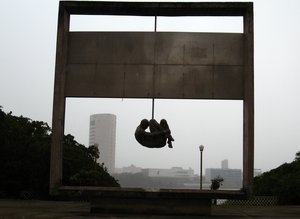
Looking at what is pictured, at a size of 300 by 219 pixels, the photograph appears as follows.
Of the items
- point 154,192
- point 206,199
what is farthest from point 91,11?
point 206,199

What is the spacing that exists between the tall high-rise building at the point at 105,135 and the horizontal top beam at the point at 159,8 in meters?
2.97

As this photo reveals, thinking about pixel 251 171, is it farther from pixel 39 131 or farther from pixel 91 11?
pixel 39 131

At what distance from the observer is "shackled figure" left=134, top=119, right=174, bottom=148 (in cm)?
1140

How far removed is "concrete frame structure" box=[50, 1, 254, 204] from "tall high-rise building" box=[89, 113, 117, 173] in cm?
70

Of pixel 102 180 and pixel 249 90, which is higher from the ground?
pixel 249 90

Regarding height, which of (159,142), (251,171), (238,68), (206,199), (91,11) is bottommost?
(206,199)

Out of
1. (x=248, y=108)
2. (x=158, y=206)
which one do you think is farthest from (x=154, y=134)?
(x=248, y=108)

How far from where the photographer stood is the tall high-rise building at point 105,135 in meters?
11.8

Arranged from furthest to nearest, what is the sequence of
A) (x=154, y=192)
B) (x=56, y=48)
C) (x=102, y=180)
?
(x=102, y=180) → (x=56, y=48) → (x=154, y=192)

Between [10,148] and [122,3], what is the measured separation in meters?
12.6

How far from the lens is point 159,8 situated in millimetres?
11969

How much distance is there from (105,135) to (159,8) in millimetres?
3831

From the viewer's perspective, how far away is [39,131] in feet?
88.0

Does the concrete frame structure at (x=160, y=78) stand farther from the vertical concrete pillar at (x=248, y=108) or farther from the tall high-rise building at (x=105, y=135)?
the tall high-rise building at (x=105, y=135)
